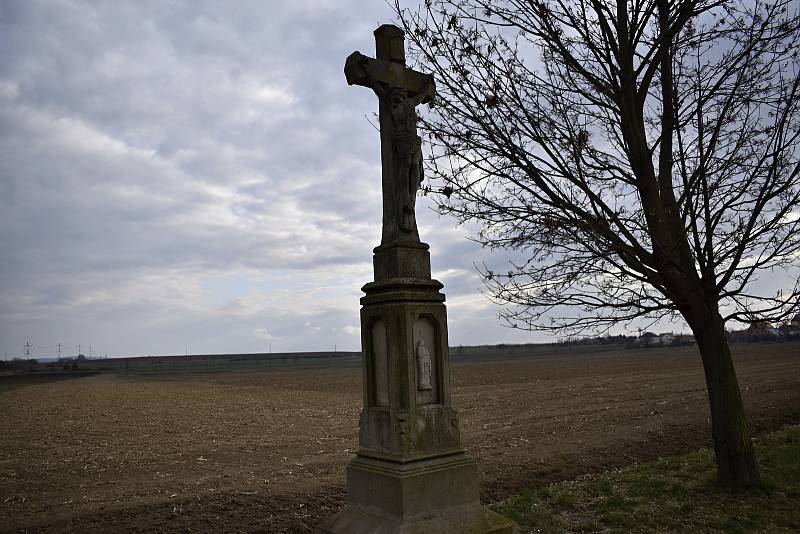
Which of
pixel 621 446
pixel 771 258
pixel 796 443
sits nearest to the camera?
pixel 771 258

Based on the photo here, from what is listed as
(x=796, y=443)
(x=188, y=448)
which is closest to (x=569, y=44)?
(x=796, y=443)

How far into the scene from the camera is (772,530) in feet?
21.0

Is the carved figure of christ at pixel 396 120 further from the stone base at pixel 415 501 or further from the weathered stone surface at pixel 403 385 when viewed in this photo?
the stone base at pixel 415 501

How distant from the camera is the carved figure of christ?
5969 millimetres

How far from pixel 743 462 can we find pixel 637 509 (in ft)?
5.32

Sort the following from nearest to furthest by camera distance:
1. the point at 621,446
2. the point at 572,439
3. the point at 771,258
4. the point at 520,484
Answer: the point at 771,258
the point at 520,484
the point at 621,446
the point at 572,439

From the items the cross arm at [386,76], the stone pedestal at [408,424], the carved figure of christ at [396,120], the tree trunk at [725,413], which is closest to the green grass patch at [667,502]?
the tree trunk at [725,413]

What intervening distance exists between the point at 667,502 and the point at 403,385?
4174 millimetres

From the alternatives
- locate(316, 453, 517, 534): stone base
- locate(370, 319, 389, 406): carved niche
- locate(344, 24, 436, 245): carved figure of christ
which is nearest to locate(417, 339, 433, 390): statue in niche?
locate(370, 319, 389, 406): carved niche

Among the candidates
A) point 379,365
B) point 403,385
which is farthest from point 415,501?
point 379,365

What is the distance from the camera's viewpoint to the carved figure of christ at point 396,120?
19.6 feet

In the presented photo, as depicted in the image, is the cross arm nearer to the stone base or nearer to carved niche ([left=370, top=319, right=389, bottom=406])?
carved niche ([left=370, top=319, right=389, bottom=406])

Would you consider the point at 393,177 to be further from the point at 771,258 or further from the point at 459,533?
the point at 771,258

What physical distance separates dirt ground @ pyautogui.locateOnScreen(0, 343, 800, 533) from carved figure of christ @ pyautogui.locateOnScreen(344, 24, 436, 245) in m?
4.09
